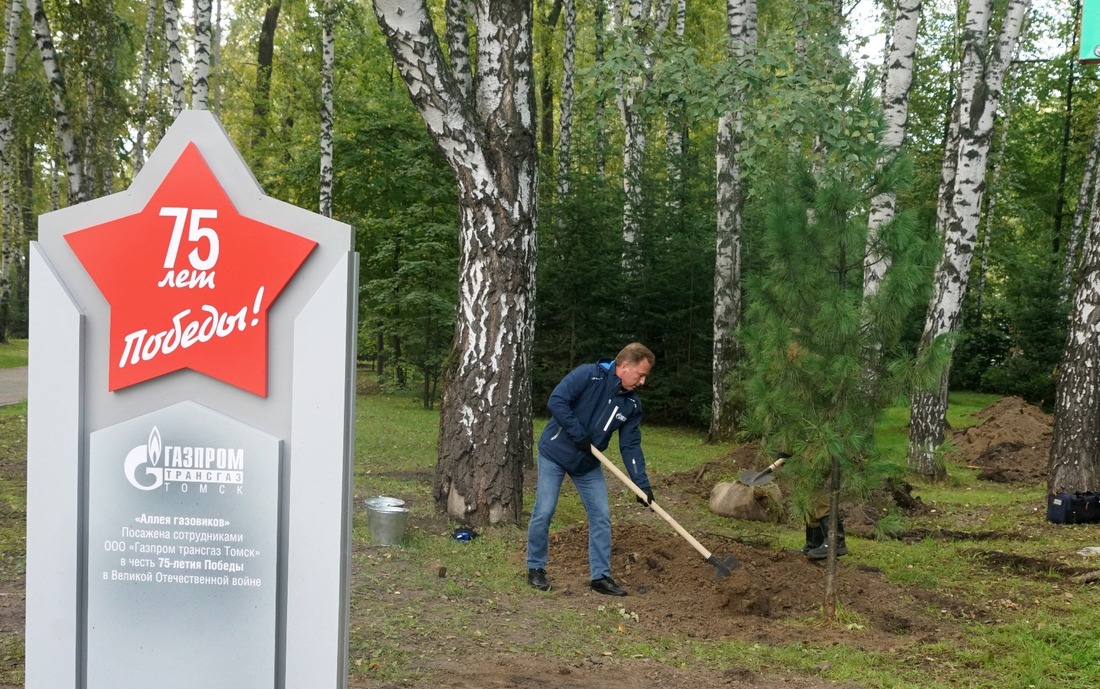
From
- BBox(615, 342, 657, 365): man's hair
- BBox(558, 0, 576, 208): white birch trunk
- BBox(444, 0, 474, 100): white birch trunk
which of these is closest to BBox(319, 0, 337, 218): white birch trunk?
BBox(558, 0, 576, 208): white birch trunk

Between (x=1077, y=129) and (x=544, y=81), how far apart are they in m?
15.0

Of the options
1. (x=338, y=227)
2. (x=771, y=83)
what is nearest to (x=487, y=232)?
(x=771, y=83)

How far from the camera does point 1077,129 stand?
29234mm

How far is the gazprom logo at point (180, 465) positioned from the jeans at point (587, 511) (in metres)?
3.64

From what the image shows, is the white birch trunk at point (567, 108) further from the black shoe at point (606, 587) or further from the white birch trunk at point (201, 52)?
the black shoe at point (606, 587)

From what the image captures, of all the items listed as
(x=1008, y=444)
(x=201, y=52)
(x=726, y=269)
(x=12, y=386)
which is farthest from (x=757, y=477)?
(x=12, y=386)

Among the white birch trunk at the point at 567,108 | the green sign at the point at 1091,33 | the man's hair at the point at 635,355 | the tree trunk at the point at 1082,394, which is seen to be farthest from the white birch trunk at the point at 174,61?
the tree trunk at the point at 1082,394

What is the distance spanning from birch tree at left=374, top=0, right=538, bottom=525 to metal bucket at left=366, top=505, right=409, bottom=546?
0.64 m

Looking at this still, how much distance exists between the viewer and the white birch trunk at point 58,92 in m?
15.7

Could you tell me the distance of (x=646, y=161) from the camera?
957 inches

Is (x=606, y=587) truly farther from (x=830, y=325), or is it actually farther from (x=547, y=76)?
(x=547, y=76)

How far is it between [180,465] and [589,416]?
3.69 m

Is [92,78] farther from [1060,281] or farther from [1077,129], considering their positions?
[1077,129]

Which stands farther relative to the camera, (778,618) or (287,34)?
(287,34)
